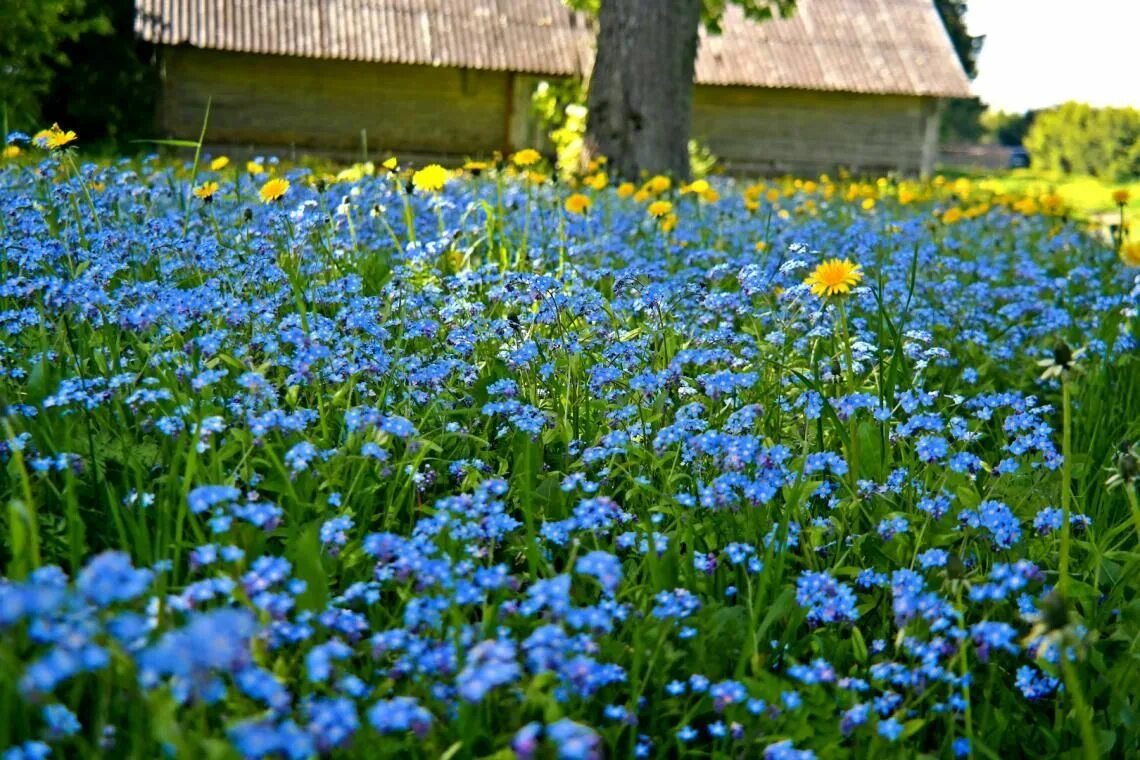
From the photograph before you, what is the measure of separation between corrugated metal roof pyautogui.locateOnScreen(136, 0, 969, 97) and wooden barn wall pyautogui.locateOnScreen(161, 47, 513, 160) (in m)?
1.15

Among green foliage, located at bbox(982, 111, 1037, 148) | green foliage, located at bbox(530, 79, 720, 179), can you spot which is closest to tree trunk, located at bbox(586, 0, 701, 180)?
green foliage, located at bbox(530, 79, 720, 179)

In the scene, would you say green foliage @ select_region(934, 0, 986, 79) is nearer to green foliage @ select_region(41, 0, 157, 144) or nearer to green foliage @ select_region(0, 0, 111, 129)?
green foliage @ select_region(41, 0, 157, 144)

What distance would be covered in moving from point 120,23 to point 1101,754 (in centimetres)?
2481

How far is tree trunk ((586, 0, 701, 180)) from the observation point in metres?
9.43

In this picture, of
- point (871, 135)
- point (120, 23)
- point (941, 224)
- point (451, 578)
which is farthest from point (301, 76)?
point (451, 578)

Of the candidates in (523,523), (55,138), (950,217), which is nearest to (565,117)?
(950,217)

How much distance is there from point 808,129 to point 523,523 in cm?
2117

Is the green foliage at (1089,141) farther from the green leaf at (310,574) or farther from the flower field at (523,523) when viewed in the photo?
the green leaf at (310,574)

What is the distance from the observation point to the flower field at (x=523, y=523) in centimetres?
168

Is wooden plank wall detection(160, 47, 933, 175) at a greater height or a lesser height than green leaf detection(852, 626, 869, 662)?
greater

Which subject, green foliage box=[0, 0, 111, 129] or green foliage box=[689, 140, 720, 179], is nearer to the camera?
green foliage box=[689, 140, 720, 179]

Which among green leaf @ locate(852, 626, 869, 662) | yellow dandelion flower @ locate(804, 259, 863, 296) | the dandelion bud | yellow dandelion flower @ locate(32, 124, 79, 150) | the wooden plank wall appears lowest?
green leaf @ locate(852, 626, 869, 662)

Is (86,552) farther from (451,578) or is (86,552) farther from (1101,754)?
(1101,754)

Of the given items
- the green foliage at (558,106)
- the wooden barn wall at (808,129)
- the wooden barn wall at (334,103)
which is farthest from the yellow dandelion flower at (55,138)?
the wooden barn wall at (808,129)
